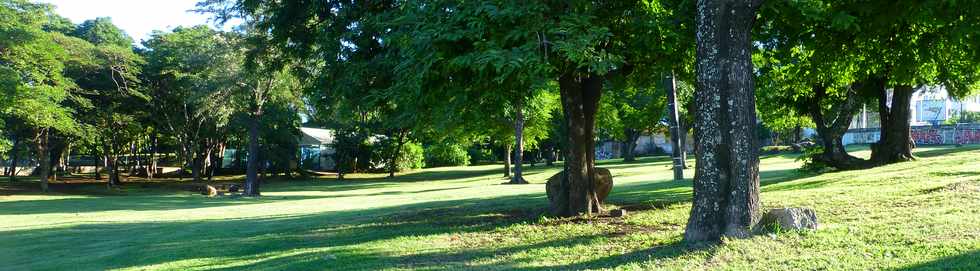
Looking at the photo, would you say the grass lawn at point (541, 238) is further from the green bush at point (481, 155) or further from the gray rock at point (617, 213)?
the green bush at point (481, 155)

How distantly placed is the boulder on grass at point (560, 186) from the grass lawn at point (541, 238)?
556 millimetres

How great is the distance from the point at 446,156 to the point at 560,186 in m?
50.0

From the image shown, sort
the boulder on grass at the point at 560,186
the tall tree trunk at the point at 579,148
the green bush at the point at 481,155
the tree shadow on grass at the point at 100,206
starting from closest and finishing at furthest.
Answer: the tall tree trunk at the point at 579,148 → the boulder on grass at the point at 560,186 → the tree shadow on grass at the point at 100,206 → the green bush at the point at 481,155

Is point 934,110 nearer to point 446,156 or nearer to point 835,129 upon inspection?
point 446,156

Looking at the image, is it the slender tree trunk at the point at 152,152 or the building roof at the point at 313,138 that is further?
the building roof at the point at 313,138

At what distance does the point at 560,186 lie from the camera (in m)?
14.5

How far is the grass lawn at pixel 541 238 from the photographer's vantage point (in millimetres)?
7949

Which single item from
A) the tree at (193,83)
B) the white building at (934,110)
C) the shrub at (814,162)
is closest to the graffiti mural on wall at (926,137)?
the white building at (934,110)

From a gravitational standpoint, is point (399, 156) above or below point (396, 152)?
below

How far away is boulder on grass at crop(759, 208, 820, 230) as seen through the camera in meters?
8.77

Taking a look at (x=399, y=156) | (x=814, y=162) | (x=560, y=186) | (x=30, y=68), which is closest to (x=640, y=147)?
(x=399, y=156)

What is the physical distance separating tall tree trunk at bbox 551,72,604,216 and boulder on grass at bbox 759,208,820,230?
535 cm

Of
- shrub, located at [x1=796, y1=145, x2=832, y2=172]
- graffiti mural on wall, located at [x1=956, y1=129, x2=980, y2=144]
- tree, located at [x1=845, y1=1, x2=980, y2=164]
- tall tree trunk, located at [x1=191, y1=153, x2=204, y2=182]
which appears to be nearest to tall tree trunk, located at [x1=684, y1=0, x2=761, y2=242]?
tree, located at [x1=845, y1=1, x2=980, y2=164]

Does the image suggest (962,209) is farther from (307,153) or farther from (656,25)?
(307,153)
